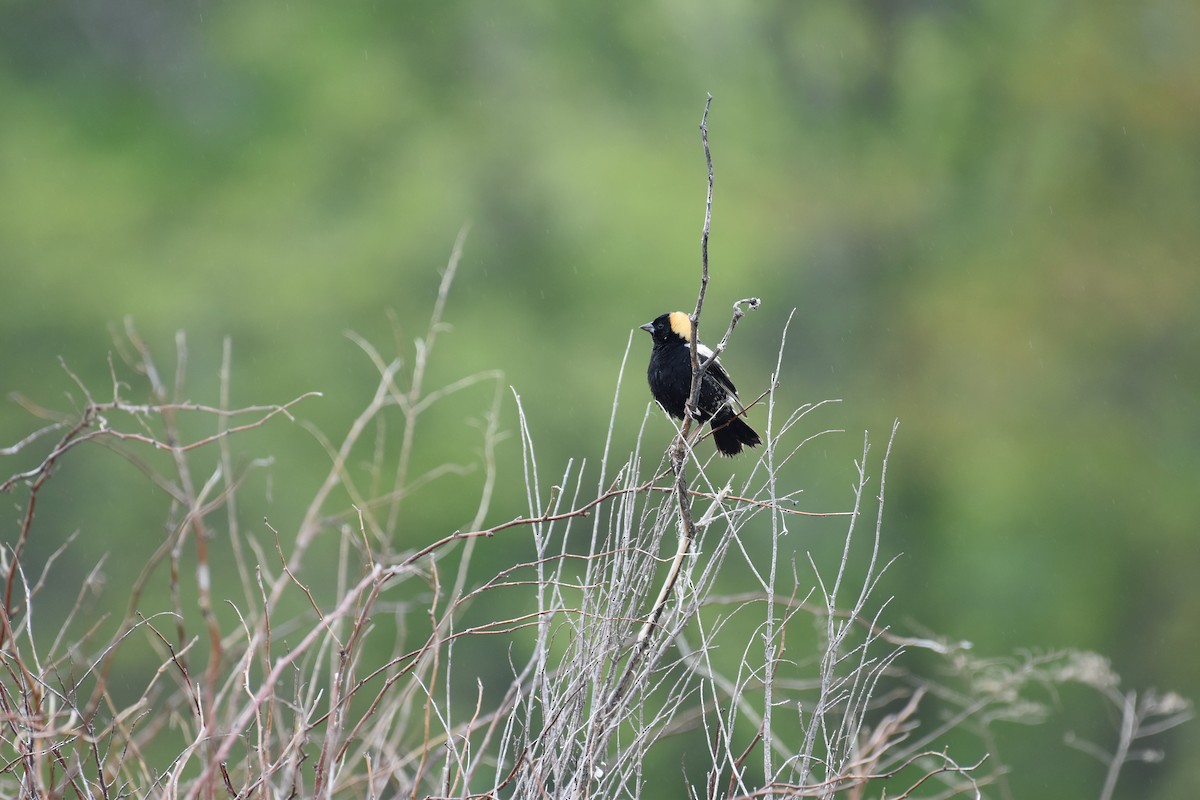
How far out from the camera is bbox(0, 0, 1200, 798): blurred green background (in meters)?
12.6

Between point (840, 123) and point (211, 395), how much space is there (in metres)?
8.77

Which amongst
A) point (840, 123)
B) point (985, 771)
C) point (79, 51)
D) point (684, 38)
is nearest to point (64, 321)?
point (79, 51)

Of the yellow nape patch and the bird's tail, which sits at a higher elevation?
the yellow nape patch

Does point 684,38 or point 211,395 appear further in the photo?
point 684,38

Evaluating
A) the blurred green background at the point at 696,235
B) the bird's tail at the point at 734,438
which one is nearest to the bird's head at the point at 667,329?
Result: the bird's tail at the point at 734,438

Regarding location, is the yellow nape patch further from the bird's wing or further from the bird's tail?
the bird's tail

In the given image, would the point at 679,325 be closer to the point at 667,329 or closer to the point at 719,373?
the point at 667,329

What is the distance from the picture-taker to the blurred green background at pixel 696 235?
1262 cm

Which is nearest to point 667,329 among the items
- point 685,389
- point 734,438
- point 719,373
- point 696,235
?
point 719,373

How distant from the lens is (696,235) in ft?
43.2

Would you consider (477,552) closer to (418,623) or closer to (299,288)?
(418,623)

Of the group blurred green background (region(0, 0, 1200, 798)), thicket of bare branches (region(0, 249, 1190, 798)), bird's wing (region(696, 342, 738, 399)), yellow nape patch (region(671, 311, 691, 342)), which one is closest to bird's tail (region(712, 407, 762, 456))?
bird's wing (region(696, 342, 738, 399))

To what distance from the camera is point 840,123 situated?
15211 mm

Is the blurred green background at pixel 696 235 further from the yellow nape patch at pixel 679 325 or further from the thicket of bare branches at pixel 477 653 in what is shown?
the yellow nape patch at pixel 679 325
